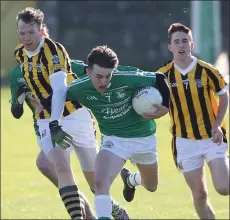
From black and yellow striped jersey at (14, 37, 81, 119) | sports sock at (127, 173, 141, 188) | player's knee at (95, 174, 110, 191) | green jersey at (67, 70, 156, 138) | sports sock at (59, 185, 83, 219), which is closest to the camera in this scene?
player's knee at (95, 174, 110, 191)

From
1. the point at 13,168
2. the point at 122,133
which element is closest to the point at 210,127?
the point at 122,133

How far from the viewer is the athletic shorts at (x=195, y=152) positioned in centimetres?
1027

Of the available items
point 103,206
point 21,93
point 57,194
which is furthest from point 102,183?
point 57,194

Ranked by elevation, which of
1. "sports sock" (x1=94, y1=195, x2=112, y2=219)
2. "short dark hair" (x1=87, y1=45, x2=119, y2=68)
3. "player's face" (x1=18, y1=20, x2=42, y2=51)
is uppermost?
"player's face" (x1=18, y1=20, x2=42, y2=51)

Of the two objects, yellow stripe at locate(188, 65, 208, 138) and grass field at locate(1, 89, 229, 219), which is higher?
yellow stripe at locate(188, 65, 208, 138)

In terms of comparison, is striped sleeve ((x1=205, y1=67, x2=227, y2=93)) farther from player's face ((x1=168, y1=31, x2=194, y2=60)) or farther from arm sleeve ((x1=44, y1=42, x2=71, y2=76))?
arm sleeve ((x1=44, y1=42, x2=71, y2=76))

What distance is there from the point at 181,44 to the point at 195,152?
3.89 feet

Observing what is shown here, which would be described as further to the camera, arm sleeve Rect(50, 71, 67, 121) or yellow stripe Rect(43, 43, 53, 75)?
yellow stripe Rect(43, 43, 53, 75)

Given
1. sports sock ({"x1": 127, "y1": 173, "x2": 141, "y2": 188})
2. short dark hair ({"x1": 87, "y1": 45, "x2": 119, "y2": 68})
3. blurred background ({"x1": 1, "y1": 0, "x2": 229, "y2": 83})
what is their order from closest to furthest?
short dark hair ({"x1": 87, "y1": 45, "x2": 119, "y2": 68}) → sports sock ({"x1": 127, "y1": 173, "x2": 141, "y2": 188}) → blurred background ({"x1": 1, "y1": 0, "x2": 229, "y2": 83})

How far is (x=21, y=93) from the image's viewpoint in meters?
10.1

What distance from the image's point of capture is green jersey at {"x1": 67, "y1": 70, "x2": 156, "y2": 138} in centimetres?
926

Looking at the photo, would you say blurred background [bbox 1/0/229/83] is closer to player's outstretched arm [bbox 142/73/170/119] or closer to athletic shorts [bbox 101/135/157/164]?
athletic shorts [bbox 101/135/157/164]

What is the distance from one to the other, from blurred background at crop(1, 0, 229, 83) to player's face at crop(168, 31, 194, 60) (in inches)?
867

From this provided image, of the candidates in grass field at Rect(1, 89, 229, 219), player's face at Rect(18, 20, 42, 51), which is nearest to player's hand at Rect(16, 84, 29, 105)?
player's face at Rect(18, 20, 42, 51)
